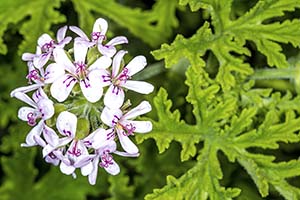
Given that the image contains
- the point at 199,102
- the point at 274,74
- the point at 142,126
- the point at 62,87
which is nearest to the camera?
the point at 62,87

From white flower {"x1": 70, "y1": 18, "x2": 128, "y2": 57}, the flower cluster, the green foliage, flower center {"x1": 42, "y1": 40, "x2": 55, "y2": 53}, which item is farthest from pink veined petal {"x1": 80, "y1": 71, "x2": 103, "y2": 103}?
the green foliage

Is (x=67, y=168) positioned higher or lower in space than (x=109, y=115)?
lower

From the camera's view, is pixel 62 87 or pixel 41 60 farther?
pixel 41 60

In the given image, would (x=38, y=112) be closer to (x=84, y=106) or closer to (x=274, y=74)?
(x=84, y=106)

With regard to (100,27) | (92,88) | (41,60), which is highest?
(100,27)

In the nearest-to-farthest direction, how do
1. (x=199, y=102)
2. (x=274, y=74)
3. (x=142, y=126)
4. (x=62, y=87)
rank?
1. (x=62, y=87)
2. (x=142, y=126)
3. (x=199, y=102)
4. (x=274, y=74)

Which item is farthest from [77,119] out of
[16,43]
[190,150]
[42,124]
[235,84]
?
[16,43]

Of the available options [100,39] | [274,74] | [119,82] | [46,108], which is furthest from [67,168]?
[274,74]
